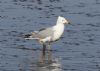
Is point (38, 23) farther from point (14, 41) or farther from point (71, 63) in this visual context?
point (71, 63)

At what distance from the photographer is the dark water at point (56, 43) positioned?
17.3 m

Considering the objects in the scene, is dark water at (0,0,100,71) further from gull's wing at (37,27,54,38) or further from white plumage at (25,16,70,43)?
gull's wing at (37,27,54,38)

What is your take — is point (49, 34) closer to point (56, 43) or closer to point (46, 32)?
point (46, 32)

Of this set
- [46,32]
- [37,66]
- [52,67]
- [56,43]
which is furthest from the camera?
[56,43]

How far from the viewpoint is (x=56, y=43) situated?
797 inches

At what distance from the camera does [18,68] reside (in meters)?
16.8

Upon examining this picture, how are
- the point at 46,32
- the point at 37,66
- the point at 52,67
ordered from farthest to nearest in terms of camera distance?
the point at 46,32, the point at 37,66, the point at 52,67

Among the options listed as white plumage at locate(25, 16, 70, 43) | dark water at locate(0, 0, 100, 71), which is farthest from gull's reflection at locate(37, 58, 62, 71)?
white plumage at locate(25, 16, 70, 43)

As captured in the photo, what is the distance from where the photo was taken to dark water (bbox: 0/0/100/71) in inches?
682

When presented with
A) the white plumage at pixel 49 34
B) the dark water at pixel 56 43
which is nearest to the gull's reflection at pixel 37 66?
the dark water at pixel 56 43

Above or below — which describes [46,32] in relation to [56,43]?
above

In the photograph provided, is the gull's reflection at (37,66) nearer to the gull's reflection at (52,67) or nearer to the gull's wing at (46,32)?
the gull's reflection at (52,67)

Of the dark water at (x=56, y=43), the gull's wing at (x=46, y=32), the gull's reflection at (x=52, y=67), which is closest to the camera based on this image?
the gull's reflection at (x=52, y=67)

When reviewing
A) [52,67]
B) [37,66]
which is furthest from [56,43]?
[52,67]
